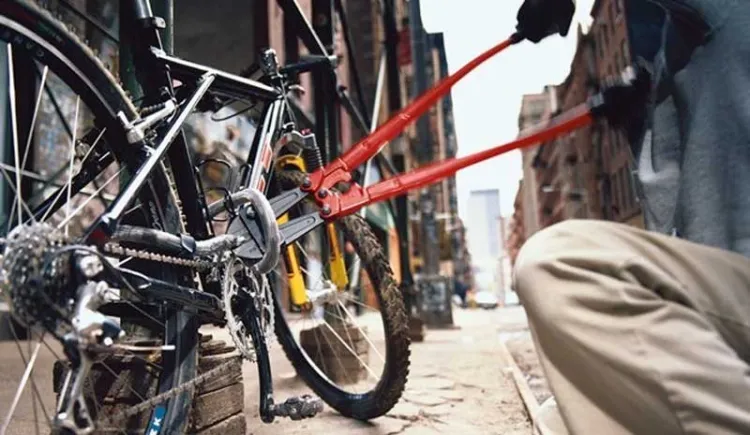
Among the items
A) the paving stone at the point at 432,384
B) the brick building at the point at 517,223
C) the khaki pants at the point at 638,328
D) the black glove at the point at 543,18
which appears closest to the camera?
the khaki pants at the point at 638,328

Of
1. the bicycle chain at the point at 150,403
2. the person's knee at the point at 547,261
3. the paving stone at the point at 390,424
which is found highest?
the person's knee at the point at 547,261

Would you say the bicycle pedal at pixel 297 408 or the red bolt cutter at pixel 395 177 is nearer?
the bicycle pedal at pixel 297 408

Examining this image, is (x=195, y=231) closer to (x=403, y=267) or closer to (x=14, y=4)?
(x=14, y=4)

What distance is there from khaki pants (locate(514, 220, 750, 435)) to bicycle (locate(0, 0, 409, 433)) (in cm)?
78

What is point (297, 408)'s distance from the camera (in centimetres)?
181

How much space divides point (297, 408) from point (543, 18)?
176 centimetres

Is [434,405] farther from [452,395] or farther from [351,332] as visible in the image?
[351,332]

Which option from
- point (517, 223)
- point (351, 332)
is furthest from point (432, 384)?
point (517, 223)

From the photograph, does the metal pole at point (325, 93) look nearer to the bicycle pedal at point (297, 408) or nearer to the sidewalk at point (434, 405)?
the sidewalk at point (434, 405)

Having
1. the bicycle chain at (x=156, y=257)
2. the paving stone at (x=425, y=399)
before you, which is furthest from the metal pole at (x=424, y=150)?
the bicycle chain at (x=156, y=257)

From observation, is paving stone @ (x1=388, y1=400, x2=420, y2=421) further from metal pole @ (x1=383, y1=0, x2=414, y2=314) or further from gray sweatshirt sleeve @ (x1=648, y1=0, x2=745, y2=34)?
metal pole @ (x1=383, y1=0, x2=414, y2=314)

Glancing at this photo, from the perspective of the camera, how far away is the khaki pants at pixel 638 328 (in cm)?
62

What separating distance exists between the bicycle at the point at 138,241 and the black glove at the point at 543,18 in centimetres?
108

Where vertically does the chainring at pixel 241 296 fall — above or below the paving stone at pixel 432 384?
above
